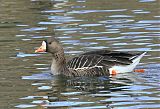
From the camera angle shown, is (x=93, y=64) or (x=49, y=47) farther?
(x=49, y=47)

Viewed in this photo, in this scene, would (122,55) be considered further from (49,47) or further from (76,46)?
(76,46)

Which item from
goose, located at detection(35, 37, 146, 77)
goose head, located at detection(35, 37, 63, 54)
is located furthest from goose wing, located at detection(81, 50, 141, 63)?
goose head, located at detection(35, 37, 63, 54)

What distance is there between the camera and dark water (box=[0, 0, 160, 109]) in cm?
1420

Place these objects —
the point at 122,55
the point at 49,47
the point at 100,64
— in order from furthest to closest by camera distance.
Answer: the point at 49,47 → the point at 100,64 → the point at 122,55

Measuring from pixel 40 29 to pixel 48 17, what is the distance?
2453 mm

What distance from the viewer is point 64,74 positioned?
17.2 meters

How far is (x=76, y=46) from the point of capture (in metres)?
20.2

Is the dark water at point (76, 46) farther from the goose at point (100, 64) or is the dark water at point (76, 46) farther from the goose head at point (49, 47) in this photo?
the goose head at point (49, 47)

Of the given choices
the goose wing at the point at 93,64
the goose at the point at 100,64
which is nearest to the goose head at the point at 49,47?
the goose at the point at 100,64

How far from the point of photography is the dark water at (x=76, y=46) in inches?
559

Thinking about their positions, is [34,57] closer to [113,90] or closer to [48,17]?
[113,90]

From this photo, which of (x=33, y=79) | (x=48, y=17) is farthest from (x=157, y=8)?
(x=33, y=79)

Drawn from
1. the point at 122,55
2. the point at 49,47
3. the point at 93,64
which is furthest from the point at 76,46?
the point at 122,55

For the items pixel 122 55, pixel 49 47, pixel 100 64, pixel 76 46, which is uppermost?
pixel 49 47
